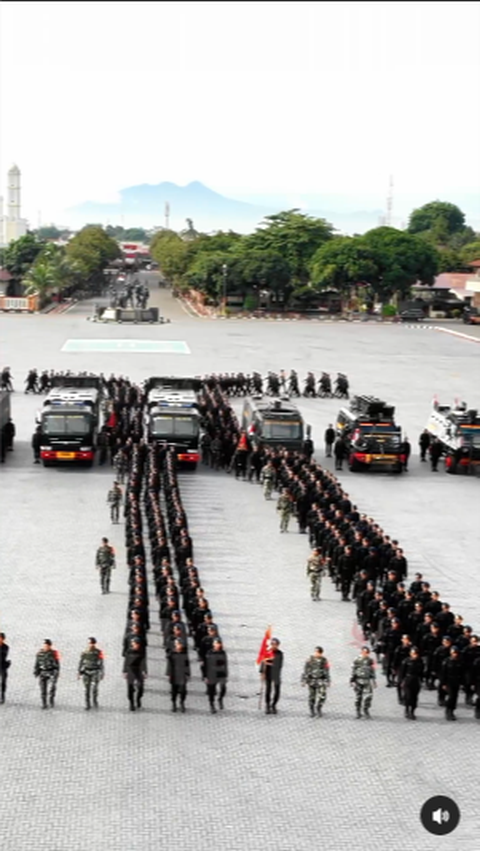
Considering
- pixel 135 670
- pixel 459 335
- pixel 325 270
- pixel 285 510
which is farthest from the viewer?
pixel 325 270

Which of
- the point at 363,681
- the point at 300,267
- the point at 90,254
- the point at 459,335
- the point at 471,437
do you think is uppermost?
the point at 90,254

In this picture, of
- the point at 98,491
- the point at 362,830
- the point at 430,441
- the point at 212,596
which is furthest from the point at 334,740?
the point at 430,441

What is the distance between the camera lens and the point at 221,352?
213ft

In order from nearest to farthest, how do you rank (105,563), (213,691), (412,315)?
1. (213,691)
2. (105,563)
3. (412,315)

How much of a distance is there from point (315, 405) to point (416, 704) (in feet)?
101

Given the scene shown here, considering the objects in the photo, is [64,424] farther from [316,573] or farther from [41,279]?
[41,279]

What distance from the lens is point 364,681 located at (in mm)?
15578

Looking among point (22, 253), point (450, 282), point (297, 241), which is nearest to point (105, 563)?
point (297, 241)

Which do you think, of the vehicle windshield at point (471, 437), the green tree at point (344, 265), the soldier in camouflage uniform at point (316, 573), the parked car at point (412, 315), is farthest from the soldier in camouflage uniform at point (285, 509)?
the green tree at point (344, 265)

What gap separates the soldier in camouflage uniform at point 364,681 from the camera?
15594mm

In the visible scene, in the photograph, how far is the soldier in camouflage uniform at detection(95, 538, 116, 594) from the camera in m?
20.2

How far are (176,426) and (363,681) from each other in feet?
57.6

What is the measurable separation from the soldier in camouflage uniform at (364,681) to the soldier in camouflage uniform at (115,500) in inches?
405

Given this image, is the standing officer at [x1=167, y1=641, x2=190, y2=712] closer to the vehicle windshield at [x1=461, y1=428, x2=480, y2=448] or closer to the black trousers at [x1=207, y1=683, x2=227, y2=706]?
the black trousers at [x1=207, y1=683, x2=227, y2=706]
